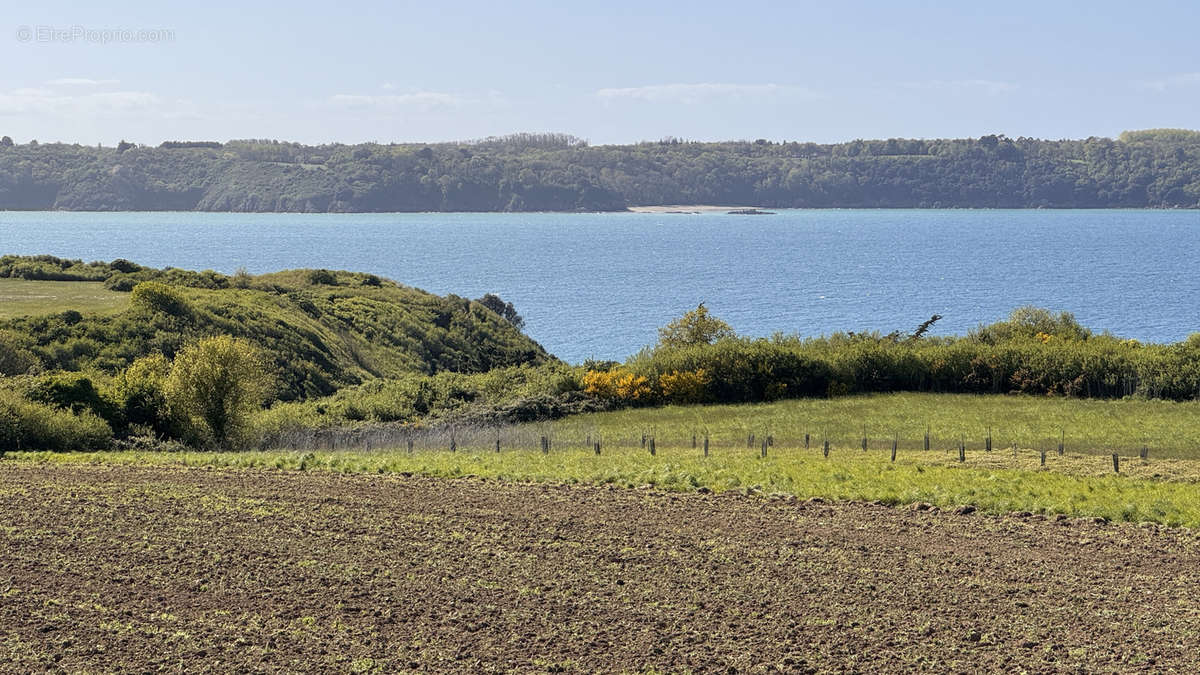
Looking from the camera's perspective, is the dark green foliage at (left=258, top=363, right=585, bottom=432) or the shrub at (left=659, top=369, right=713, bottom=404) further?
the shrub at (left=659, top=369, right=713, bottom=404)

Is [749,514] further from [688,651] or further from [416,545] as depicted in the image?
[688,651]

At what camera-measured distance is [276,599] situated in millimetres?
20578

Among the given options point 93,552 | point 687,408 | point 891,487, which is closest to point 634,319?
point 687,408

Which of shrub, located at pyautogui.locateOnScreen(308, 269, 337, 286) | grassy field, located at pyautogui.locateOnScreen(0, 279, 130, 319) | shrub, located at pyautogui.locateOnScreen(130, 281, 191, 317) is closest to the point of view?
grassy field, located at pyautogui.locateOnScreen(0, 279, 130, 319)

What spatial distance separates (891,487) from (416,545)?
14164 millimetres

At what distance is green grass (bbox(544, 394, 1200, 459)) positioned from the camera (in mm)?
47812

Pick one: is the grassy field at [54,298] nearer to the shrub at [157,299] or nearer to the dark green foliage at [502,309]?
the shrub at [157,299]

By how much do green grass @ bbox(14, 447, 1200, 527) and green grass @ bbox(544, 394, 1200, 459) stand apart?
447 cm

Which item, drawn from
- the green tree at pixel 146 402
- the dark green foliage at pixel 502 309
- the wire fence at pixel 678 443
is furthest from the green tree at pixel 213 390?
the dark green foliage at pixel 502 309

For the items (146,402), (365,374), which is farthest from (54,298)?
(146,402)

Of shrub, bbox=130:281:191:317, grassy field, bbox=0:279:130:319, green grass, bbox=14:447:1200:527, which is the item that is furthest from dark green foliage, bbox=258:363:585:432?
grassy field, bbox=0:279:130:319

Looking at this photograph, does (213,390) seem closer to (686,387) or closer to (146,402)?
(146,402)

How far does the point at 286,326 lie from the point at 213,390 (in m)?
33.3

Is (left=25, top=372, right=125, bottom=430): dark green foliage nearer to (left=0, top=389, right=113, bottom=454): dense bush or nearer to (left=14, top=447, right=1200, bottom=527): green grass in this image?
(left=0, top=389, right=113, bottom=454): dense bush
